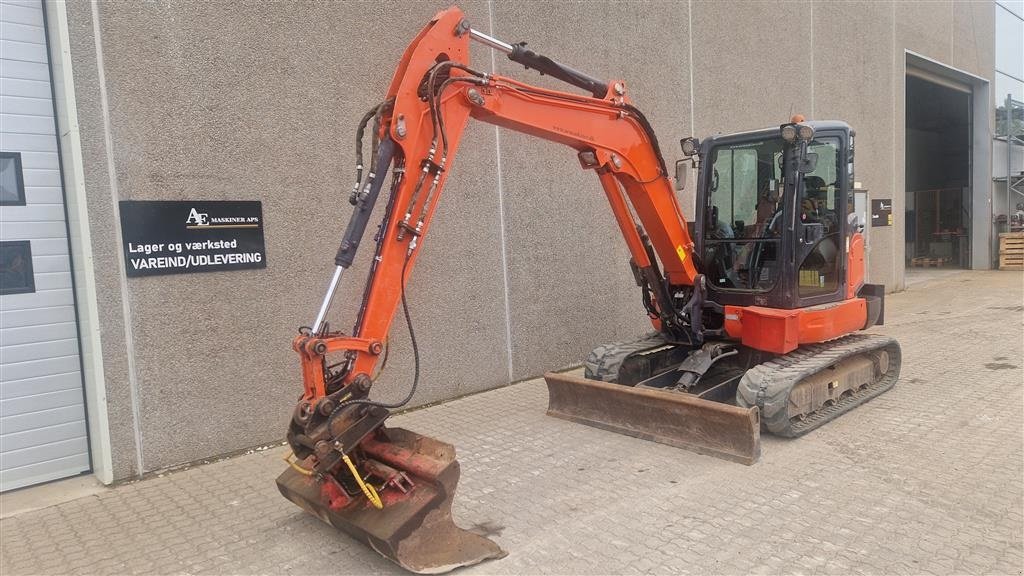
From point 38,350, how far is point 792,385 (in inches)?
236

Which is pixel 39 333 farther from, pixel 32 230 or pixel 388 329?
pixel 388 329

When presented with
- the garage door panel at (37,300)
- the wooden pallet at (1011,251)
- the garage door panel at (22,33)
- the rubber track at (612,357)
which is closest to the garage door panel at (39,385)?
the garage door panel at (37,300)

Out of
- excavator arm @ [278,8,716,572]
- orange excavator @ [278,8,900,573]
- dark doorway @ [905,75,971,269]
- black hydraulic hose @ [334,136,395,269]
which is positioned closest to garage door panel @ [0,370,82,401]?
orange excavator @ [278,8,900,573]

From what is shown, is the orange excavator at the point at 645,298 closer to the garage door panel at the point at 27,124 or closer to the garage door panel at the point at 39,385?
A: the garage door panel at the point at 39,385

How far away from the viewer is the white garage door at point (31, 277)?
4988 millimetres

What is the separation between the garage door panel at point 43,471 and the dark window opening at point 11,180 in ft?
6.76

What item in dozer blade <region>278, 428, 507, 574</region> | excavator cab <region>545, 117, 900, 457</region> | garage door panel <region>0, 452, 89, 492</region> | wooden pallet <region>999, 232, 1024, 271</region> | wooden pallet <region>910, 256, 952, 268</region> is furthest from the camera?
wooden pallet <region>910, 256, 952, 268</region>

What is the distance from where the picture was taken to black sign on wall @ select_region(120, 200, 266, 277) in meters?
5.12

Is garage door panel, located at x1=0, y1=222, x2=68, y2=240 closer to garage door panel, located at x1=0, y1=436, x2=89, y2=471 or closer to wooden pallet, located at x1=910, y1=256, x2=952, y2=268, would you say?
garage door panel, located at x1=0, y1=436, x2=89, y2=471

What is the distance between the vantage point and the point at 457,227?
720cm

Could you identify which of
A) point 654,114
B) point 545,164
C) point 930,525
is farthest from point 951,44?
point 930,525

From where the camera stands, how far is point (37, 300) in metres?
5.10

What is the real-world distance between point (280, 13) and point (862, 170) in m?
12.9

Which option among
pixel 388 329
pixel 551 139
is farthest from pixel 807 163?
pixel 388 329
